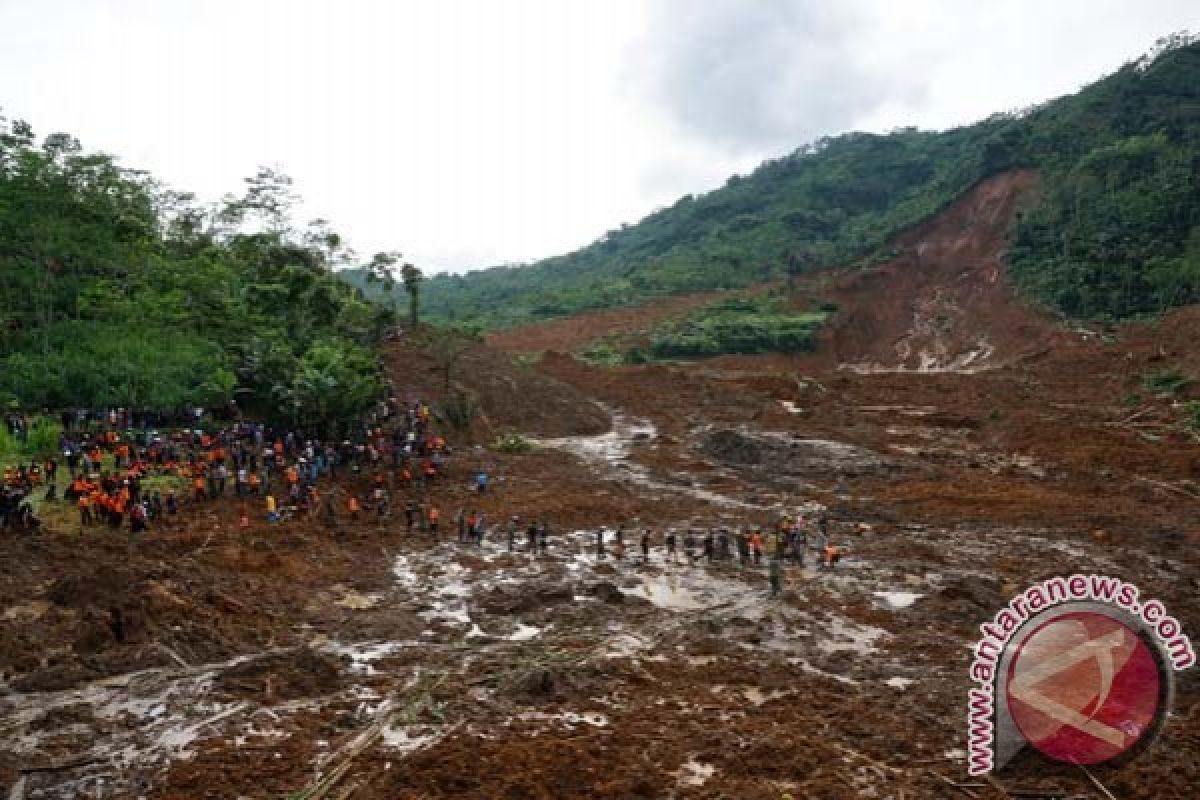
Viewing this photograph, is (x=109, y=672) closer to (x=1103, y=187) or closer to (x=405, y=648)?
(x=405, y=648)

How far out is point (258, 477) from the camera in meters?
21.6

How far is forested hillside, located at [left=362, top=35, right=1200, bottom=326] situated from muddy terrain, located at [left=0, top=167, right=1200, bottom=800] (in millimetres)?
24880

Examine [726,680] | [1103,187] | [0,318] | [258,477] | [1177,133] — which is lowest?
[726,680]

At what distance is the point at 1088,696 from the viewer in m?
10.5

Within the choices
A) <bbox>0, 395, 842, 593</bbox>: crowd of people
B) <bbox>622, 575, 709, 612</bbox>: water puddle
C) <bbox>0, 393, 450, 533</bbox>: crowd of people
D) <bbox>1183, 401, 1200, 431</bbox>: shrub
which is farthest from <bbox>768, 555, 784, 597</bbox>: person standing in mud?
<bbox>1183, 401, 1200, 431</bbox>: shrub

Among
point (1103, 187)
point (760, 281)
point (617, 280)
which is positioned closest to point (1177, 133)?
point (1103, 187)

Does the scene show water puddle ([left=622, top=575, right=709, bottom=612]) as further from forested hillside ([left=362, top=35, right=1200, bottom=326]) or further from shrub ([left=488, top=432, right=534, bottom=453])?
forested hillside ([left=362, top=35, right=1200, bottom=326])

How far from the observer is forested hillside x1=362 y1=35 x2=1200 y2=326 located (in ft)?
164

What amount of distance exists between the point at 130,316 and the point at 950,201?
210ft

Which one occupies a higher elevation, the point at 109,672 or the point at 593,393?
the point at 593,393

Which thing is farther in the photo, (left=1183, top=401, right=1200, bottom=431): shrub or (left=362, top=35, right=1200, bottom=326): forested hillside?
(left=362, top=35, right=1200, bottom=326): forested hillside

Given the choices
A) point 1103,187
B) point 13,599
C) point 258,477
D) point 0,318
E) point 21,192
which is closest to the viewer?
point 13,599

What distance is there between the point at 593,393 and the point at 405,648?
2894cm

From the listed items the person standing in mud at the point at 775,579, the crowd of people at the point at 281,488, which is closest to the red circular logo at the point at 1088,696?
the person standing in mud at the point at 775,579
